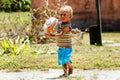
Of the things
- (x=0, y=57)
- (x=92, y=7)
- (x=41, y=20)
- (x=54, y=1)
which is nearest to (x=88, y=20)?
(x=92, y=7)

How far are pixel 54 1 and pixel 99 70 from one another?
33.1 ft

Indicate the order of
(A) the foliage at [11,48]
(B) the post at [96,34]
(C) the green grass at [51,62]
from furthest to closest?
(B) the post at [96,34]
(A) the foliage at [11,48]
(C) the green grass at [51,62]

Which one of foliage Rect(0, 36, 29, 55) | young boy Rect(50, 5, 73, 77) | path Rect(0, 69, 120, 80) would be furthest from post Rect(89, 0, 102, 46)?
young boy Rect(50, 5, 73, 77)

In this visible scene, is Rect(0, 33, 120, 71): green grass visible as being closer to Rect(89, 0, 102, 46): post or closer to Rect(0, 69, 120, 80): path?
Rect(0, 69, 120, 80): path

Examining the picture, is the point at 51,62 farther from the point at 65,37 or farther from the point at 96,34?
the point at 96,34

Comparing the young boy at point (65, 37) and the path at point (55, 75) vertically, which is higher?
the young boy at point (65, 37)

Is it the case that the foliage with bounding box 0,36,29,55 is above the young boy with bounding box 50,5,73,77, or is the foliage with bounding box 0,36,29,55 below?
below

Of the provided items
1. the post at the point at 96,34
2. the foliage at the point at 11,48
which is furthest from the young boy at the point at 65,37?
the post at the point at 96,34

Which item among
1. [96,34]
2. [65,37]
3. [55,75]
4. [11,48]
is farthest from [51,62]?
[96,34]

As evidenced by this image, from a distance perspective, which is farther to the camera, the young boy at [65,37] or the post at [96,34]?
the post at [96,34]

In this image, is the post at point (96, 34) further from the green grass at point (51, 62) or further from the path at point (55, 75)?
the path at point (55, 75)

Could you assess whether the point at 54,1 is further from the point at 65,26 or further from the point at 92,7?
the point at 65,26

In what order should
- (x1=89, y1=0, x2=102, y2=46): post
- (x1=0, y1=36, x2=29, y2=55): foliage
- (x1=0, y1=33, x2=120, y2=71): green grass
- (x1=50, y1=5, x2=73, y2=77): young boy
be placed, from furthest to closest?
(x1=89, y1=0, x2=102, y2=46): post < (x1=0, y1=36, x2=29, y2=55): foliage < (x1=0, y1=33, x2=120, y2=71): green grass < (x1=50, y1=5, x2=73, y2=77): young boy

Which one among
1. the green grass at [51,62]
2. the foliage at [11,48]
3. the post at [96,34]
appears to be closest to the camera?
the green grass at [51,62]
